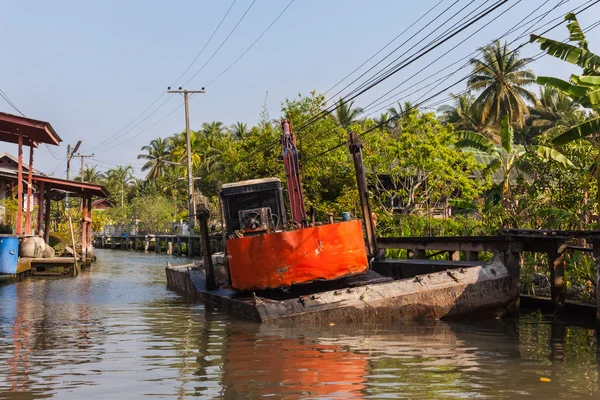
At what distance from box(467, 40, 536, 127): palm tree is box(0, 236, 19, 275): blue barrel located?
40.4 meters

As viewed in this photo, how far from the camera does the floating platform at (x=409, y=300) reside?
14047 mm

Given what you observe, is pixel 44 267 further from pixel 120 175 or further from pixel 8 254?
pixel 120 175

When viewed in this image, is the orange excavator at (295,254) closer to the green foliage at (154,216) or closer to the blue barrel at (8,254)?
the blue barrel at (8,254)

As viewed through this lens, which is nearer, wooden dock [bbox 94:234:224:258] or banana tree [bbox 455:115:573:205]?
banana tree [bbox 455:115:573:205]

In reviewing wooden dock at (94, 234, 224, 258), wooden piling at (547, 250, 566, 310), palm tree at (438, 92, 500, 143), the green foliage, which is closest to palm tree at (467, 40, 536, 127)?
palm tree at (438, 92, 500, 143)

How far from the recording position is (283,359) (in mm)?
10609

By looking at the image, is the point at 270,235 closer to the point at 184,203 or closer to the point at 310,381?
the point at 310,381

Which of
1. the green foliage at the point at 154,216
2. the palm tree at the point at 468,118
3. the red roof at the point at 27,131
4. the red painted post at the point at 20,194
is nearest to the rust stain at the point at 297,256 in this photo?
the red painted post at the point at 20,194

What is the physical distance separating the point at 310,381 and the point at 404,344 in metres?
3.45

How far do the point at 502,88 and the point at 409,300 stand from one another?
45.6 metres

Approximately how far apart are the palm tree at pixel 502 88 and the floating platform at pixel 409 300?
140 feet

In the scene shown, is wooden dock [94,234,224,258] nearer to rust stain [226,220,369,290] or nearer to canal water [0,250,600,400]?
rust stain [226,220,369,290]

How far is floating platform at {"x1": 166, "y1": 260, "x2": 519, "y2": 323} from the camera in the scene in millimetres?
14047

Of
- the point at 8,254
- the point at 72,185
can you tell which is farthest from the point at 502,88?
the point at 8,254
